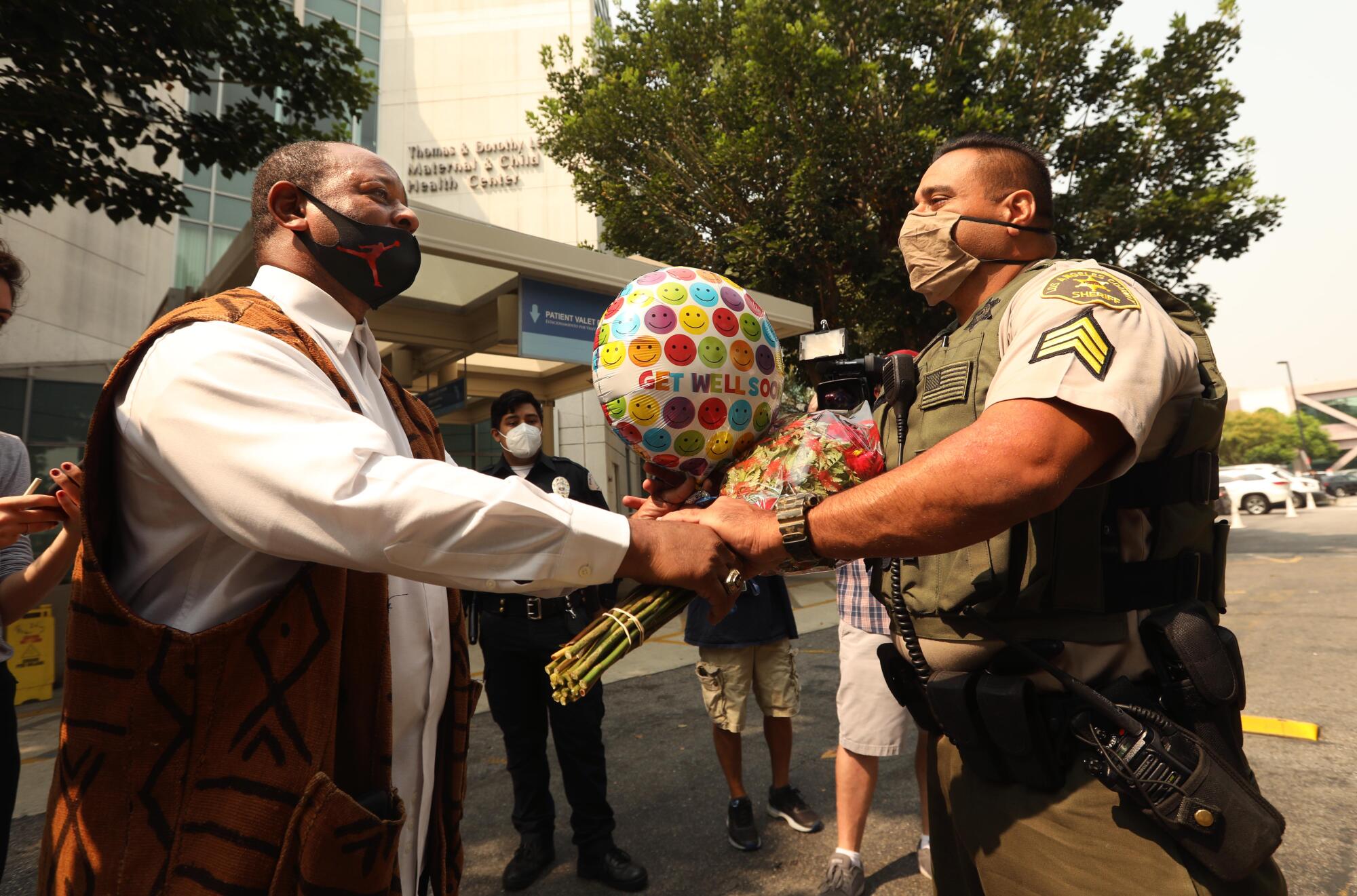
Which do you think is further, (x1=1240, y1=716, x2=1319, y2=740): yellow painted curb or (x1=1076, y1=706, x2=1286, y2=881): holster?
(x1=1240, y1=716, x2=1319, y2=740): yellow painted curb

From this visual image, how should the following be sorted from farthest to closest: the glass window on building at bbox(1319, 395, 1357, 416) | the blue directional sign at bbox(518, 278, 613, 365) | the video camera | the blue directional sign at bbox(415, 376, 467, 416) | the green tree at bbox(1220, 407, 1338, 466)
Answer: the glass window on building at bbox(1319, 395, 1357, 416)
the green tree at bbox(1220, 407, 1338, 466)
the blue directional sign at bbox(415, 376, 467, 416)
the blue directional sign at bbox(518, 278, 613, 365)
the video camera

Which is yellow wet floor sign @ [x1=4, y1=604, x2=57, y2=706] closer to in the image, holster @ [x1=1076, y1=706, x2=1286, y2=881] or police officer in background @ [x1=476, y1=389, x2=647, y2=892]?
police officer in background @ [x1=476, y1=389, x2=647, y2=892]

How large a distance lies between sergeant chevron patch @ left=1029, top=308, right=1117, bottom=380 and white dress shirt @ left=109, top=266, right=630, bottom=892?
2.67ft

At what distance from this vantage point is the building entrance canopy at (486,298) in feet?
22.4

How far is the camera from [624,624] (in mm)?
1635

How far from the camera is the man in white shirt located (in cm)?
113

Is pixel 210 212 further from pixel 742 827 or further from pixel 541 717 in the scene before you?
pixel 742 827

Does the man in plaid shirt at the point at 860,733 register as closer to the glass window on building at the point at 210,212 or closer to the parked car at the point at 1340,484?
the glass window on building at the point at 210,212

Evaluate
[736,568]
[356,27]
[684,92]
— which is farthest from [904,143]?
[356,27]

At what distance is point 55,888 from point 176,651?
0.46 metres

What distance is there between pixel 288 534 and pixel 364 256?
0.86 metres

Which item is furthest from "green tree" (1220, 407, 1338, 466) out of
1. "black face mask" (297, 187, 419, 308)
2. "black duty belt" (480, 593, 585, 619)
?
"black face mask" (297, 187, 419, 308)

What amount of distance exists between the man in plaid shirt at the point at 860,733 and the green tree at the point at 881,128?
8.42 m

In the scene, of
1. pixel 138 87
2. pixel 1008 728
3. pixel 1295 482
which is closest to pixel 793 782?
pixel 1008 728
